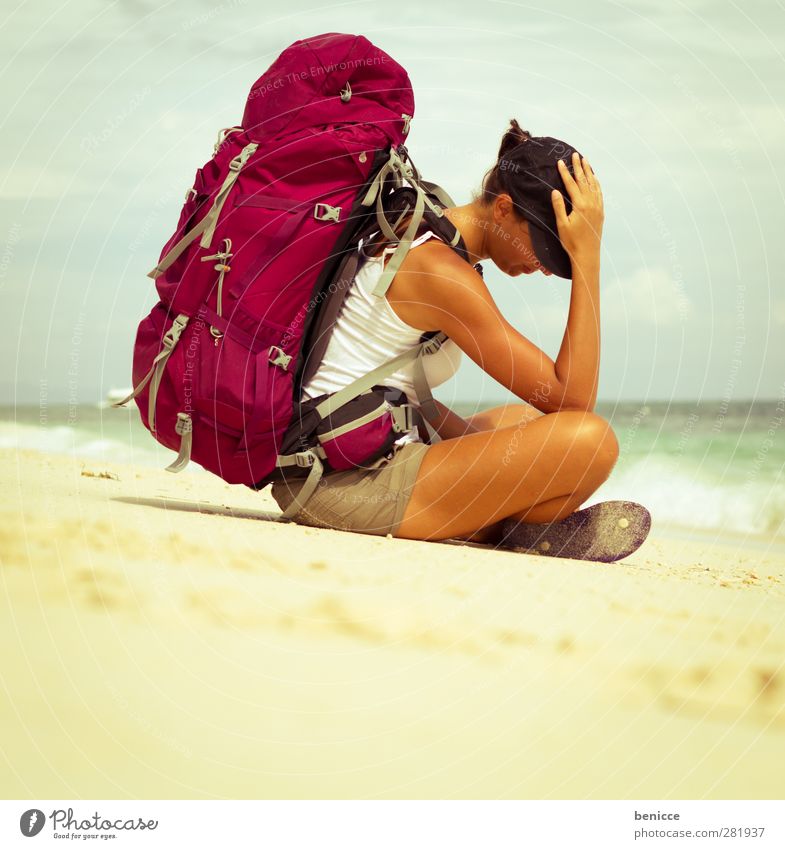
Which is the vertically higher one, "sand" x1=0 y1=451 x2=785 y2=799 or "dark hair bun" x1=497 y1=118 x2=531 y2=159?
"dark hair bun" x1=497 y1=118 x2=531 y2=159

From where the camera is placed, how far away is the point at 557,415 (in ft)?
10.8

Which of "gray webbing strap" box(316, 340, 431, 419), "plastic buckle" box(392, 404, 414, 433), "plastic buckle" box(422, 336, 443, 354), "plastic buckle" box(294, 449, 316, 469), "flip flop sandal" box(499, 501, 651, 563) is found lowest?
"flip flop sandal" box(499, 501, 651, 563)

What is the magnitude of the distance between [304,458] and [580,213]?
1198 millimetres

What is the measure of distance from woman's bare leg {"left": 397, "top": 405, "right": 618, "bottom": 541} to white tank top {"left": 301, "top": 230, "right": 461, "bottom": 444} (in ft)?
0.72

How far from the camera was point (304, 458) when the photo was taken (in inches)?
129

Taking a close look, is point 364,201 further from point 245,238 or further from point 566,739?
point 566,739

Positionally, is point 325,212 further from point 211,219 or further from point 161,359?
point 161,359

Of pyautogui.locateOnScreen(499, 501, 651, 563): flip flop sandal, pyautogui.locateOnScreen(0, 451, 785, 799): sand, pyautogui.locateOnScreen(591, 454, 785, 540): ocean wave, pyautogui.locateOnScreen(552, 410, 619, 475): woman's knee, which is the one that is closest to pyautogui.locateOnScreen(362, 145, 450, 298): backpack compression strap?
pyautogui.locateOnScreen(552, 410, 619, 475): woman's knee

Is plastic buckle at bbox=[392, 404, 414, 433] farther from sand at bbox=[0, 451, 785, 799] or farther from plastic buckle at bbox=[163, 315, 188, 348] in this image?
plastic buckle at bbox=[163, 315, 188, 348]

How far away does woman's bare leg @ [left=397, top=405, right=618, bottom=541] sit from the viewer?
130 inches

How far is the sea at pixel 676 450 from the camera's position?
8.12m

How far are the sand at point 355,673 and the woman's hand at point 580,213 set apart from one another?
105 centimetres

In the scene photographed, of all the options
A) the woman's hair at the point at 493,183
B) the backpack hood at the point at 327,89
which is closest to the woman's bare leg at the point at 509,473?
the woman's hair at the point at 493,183

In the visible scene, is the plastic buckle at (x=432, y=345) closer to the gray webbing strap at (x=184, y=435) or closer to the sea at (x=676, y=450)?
the gray webbing strap at (x=184, y=435)
